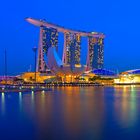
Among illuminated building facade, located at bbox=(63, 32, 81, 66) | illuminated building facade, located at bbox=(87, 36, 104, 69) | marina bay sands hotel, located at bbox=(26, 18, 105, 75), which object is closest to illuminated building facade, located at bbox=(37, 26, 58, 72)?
marina bay sands hotel, located at bbox=(26, 18, 105, 75)

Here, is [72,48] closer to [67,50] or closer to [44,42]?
[67,50]

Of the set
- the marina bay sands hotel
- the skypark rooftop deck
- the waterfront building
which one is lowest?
the waterfront building

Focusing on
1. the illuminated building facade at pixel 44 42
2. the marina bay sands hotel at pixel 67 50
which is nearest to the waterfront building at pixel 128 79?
the marina bay sands hotel at pixel 67 50

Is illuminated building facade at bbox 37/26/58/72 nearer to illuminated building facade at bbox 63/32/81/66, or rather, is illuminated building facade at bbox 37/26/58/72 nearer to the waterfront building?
illuminated building facade at bbox 63/32/81/66

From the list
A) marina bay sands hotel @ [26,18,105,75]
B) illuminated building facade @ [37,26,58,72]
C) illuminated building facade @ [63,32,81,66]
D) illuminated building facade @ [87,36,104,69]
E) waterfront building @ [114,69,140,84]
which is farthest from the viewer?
illuminated building facade @ [87,36,104,69]

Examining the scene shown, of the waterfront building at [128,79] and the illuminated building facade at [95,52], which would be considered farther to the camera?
the illuminated building facade at [95,52]

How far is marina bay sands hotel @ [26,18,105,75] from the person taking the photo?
113m

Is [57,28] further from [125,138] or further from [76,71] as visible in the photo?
[125,138]

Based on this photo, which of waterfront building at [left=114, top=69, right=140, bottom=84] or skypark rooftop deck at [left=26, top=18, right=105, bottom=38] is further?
waterfront building at [left=114, top=69, right=140, bottom=84]

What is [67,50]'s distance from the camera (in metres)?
138

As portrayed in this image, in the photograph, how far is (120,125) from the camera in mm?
15500

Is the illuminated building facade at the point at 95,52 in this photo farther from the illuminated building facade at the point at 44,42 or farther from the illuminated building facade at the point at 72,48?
the illuminated building facade at the point at 44,42

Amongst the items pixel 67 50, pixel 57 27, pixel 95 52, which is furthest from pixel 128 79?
pixel 57 27

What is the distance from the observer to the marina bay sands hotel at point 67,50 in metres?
113
